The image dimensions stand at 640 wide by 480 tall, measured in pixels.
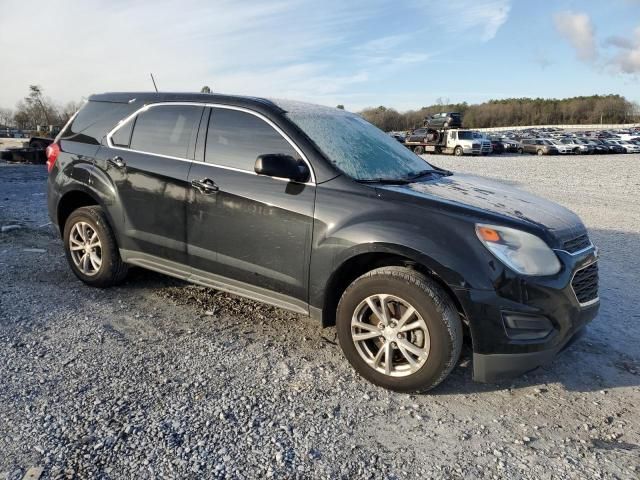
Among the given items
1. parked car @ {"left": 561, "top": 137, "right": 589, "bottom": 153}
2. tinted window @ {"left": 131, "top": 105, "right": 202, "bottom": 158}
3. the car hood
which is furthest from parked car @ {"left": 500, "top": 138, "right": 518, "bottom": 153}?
tinted window @ {"left": 131, "top": 105, "right": 202, "bottom": 158}

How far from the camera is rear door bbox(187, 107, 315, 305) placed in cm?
344

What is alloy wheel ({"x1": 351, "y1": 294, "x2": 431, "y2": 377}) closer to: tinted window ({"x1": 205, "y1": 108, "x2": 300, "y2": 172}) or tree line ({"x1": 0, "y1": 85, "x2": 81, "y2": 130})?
tinted window ({"x1": 205, "y1": 108, "x2": 300, "y2": 172})

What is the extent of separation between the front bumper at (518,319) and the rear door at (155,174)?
237cm

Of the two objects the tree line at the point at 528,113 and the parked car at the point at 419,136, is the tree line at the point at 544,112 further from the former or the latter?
the parked car at the point at 419,136

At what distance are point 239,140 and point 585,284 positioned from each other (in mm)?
2674

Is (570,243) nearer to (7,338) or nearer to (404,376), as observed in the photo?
(404,376)

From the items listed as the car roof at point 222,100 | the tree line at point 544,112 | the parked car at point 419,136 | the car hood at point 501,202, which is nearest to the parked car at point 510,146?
the parked car at point 419,136

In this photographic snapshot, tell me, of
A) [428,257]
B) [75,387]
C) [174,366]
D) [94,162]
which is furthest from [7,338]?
[428,257]

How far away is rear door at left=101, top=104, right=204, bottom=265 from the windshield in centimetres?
91

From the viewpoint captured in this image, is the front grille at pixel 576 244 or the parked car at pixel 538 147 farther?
the parked car at pixel 538 147

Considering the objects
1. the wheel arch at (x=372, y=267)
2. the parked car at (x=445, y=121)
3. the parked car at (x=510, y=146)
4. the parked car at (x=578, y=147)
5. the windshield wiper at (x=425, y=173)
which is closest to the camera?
the wheel arch at (x=372, y=267)

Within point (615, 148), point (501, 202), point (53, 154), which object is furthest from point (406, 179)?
point (615, 148)

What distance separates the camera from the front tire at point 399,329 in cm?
295

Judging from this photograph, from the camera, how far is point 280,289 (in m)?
3.55
